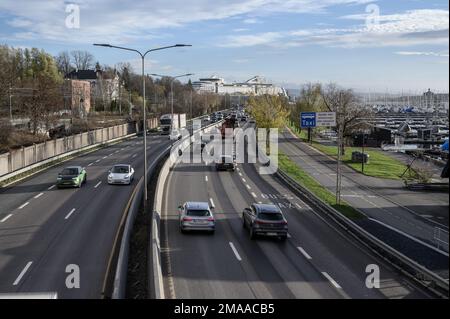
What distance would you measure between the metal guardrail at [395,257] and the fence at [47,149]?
22692mm

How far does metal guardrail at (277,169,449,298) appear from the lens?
16.7m

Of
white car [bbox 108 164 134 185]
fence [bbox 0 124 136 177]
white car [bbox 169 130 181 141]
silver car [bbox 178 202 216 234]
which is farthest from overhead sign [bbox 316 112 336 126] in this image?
white car [bbox 169 130 181 141]

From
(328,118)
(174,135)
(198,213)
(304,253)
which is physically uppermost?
(328,118)

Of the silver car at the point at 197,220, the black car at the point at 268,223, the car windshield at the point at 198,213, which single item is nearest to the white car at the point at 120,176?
the silver car at the point at 197,220

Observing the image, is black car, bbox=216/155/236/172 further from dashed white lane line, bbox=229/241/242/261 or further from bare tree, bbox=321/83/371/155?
bare tree, bbox=321/83/371/155

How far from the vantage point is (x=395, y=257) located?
20156 mm

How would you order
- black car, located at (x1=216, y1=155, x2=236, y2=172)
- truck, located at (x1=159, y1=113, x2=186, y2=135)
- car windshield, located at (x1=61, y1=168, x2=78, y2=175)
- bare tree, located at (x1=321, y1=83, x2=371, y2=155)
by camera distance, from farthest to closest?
truck, located at (x1=159, y1=113, x2=186, y2=135) < bare tree, located at (x1=321, y1=83, x2=371, y2=155) < black car, located at (x1=216, y1=155, x2=236, y2=172) < car windshield, located at (x1=61, y1=168, x2=78, y2=175)

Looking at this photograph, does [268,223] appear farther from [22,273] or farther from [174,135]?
[174,135]

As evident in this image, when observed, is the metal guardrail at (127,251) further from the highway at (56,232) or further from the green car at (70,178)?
the green car at (70,178)

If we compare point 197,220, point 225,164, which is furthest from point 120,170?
point 197,220

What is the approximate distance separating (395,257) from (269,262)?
4839 mm

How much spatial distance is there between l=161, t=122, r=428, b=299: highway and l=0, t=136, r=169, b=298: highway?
271 centimetres
